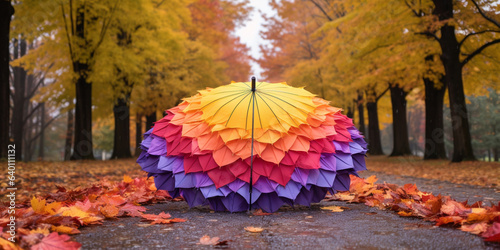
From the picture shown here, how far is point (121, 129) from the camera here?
1886 cm

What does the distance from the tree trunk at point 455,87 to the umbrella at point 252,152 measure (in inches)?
384

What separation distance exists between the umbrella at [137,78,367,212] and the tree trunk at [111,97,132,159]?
15.1m

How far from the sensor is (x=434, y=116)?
16.3 meters

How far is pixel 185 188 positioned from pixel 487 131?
121 ft

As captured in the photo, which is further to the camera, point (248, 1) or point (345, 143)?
point (248, 1)

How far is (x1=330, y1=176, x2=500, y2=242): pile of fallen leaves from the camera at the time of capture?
2.80 meters

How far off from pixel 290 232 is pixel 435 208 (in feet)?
4.44

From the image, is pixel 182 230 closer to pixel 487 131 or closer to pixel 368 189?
pixel 368 189

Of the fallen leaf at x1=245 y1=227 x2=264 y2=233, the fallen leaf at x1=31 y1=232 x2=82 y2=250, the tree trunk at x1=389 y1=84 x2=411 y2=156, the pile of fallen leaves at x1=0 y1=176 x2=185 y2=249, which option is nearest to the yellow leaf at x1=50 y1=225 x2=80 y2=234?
the pile of fallen leaves at x1=0 y1=176 x2=185 y2=249

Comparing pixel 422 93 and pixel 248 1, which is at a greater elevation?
pixel 248 1

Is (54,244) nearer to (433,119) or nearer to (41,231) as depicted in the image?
(41,231)

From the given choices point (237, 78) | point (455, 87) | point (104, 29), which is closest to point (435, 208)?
point (455, 87)

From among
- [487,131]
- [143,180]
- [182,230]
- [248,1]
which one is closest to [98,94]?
[248,1]

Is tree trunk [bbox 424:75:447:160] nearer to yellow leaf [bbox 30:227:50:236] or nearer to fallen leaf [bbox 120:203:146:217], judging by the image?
fallen leaf [bbox 120:203:146:217]
